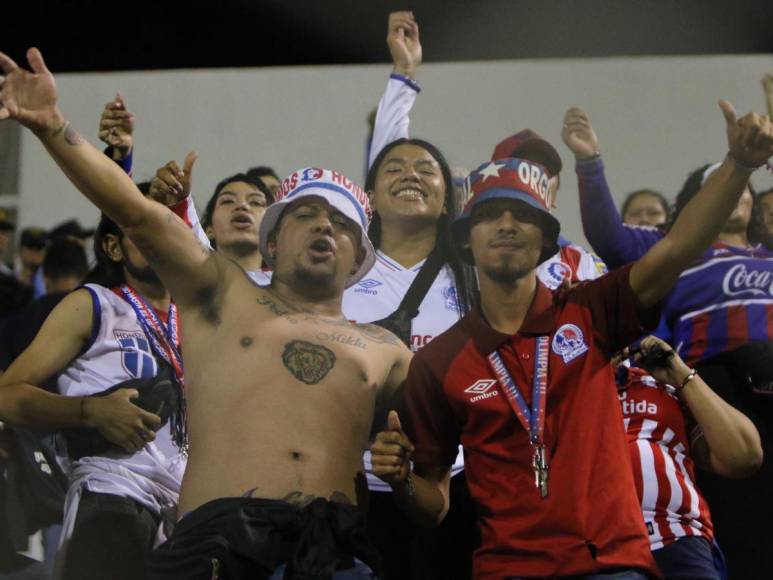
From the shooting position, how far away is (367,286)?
4156 mm

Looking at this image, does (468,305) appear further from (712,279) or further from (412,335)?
(712,279)

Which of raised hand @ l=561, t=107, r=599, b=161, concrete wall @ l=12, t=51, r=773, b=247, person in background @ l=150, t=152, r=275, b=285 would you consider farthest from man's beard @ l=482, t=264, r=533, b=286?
concrete wall @ l=12, t=51, r=773, b=247

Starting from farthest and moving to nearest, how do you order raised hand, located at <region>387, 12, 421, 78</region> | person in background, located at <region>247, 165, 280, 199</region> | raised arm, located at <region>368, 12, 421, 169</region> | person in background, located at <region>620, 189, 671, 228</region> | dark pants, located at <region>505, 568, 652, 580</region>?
person in background, located at <region>620, 189, 671, 228</region>
person in background, located at <region>247, 165, 280, 199</region>
raised hand, located at <region>387, 12, 421, 78</region>
raised arm, located at <region>368, 12, 421, 169</region>
dark pants, located at <region>505, 568, 652, 580</region>

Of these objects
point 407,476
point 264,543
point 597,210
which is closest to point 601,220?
point 597,210

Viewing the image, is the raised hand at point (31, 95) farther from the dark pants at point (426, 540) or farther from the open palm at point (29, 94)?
the dark pants at point (426, 540)

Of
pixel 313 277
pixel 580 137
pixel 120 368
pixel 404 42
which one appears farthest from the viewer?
pixel 404 42

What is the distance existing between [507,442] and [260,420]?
69cm

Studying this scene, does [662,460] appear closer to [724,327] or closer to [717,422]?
[717,422]

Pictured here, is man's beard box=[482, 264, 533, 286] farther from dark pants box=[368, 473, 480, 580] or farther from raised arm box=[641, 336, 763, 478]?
dark pants box=[368, 473, 480, 580]

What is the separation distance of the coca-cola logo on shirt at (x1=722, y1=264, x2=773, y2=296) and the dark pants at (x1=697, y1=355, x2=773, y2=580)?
0.84 feet

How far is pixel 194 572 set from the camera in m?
2.98

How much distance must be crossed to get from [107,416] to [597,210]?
1737 millimetres

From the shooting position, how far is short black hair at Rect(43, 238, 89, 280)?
19.4ft

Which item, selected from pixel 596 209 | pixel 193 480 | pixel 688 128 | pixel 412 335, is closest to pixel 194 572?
pixel 193 480
